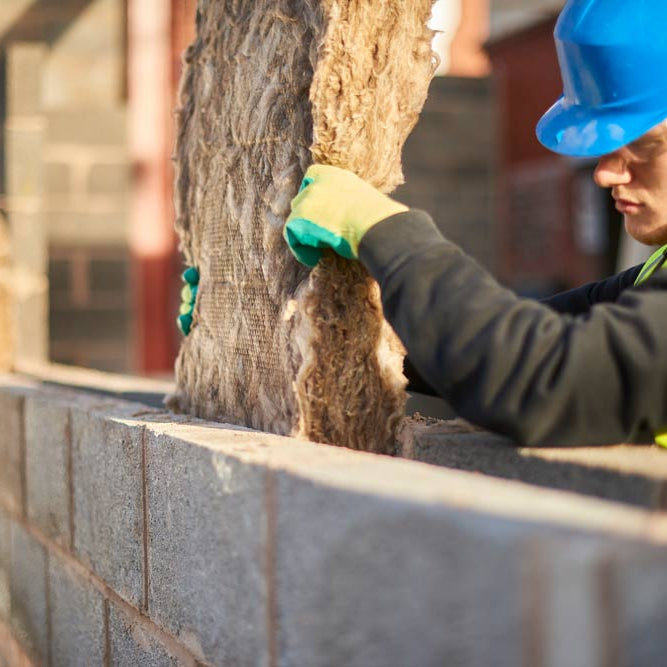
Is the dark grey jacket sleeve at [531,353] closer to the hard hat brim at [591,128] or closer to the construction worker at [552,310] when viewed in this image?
the construction worker at [552,310]

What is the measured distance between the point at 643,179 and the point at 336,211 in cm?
60

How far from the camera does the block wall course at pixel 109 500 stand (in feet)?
7.92

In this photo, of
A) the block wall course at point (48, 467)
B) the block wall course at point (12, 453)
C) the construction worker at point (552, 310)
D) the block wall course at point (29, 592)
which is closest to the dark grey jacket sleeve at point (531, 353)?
the construction worker at point (552, 310)

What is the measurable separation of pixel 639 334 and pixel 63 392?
2505 mm

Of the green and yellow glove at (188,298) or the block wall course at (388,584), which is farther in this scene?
the green and yellow glove at (188,298)

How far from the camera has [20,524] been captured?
12.3 ft

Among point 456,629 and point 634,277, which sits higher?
point 634,277

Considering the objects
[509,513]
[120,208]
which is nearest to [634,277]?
[509,513]

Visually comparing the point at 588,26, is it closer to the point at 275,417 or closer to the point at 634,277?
the point at 634,277

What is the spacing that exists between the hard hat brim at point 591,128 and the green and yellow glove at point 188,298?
1058mm

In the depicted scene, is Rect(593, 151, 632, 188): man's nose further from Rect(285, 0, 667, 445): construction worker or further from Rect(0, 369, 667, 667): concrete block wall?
Rect(0, 369, 667, 667): concrete block wall

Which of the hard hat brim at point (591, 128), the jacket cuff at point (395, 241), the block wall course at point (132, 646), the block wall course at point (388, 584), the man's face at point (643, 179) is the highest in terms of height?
the hard hat brim at point (591, 128)

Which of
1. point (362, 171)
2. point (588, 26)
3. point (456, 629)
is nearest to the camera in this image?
point (456, 629)

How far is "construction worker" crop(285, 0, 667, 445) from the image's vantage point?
1696 mm
